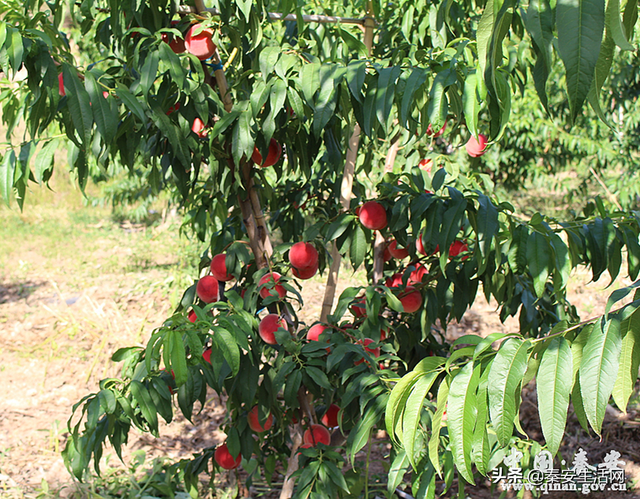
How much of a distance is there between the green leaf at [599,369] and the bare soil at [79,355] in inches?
51.2

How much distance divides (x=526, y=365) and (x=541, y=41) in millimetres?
320

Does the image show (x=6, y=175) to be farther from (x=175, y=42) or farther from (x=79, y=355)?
(x=79, y=355)

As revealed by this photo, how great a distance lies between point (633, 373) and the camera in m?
0.51

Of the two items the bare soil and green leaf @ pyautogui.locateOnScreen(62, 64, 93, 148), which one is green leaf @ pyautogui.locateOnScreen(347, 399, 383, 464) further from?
the bare soil

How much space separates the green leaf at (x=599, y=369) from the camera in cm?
48

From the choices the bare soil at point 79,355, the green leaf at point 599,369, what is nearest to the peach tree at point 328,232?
the green leaf at point 599,369

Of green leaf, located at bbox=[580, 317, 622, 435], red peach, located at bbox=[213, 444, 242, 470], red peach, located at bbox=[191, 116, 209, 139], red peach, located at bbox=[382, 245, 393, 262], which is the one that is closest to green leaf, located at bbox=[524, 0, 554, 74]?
green leaf, located at bbox=[580, 317, 622, 435]

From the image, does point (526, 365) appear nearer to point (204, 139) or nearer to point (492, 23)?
point (492, 23)

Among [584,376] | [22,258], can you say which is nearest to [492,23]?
[584,376]

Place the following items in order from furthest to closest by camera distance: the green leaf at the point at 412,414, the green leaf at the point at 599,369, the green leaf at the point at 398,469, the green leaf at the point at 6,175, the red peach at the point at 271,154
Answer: the red peach at the point at 271,154 < the green leaf at the point at 6,175 < the green leaf at the point at 398,469 < the green leaf at the point at 412,414 < the green leaf at the point at 599,369

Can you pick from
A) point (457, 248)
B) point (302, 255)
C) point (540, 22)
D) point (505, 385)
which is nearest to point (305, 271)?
point (302, 255)

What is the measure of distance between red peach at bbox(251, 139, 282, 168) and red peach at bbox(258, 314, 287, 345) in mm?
357

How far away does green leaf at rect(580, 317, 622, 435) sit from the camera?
1.58 feet

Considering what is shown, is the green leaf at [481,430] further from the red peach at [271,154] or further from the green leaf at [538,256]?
the red peach at [271,154]
